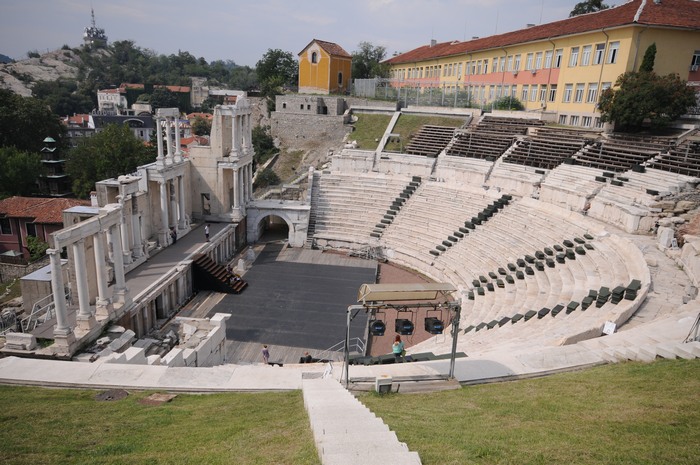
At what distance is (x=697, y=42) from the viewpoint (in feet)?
103

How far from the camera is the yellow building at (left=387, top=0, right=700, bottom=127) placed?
3066 cm

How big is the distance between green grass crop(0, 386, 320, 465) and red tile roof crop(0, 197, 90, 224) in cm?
2723

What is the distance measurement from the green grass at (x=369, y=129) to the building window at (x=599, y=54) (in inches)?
694

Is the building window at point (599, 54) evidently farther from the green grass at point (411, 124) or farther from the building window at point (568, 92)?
the green grass at point (411, 124)

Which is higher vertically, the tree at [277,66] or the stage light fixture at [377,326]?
the tree at [277,66]

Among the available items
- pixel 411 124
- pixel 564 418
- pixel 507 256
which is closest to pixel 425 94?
pixel 411 124

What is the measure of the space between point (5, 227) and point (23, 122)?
24.0 meters

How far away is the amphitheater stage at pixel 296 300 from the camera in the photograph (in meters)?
19.7

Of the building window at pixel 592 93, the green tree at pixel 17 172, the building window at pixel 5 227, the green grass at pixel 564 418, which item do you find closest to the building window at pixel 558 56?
the building window at pixel 592 93

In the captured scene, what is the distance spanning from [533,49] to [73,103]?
114 metres

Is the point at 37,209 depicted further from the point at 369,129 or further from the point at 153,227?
the point at 369,129

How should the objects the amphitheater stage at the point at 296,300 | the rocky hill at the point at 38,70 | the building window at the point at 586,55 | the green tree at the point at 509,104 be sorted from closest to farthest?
the amphitheater stage at the point at 296,300, the building window at the point at 586,55, the green tree at the point at 509,104, the rocky hill at the point at 38,70

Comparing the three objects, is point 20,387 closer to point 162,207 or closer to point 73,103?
point 162,207

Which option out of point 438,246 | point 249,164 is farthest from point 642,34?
point 249,164
